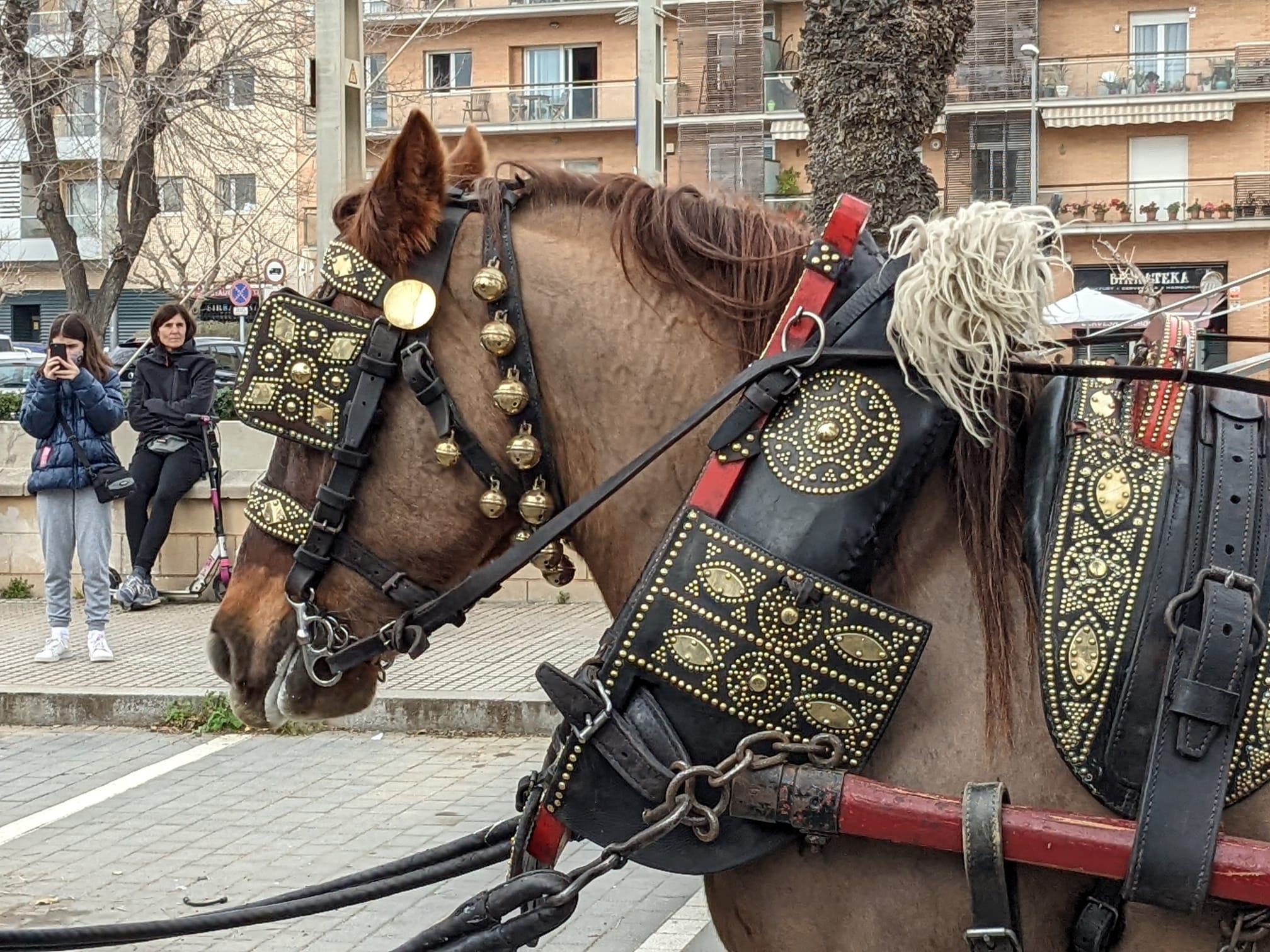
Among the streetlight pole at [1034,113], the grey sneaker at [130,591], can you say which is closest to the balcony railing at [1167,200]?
the streetlight pole at [1034,113]

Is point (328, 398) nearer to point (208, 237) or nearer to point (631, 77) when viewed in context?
point (208, 237)

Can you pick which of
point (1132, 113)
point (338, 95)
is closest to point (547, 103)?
point (1132, 113)

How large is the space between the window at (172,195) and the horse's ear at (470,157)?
60.0 ft

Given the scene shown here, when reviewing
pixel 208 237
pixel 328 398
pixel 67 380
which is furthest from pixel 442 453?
pixel 208 237

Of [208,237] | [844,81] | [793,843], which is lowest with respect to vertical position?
[793,843]

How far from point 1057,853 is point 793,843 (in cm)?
35

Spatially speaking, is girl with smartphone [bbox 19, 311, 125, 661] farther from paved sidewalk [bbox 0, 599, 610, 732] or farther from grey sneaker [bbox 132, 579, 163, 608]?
grey sneaker [bbox 132, 579, 163, 608]

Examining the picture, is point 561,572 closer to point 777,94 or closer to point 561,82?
point 777,94

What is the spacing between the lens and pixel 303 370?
2.25 metres

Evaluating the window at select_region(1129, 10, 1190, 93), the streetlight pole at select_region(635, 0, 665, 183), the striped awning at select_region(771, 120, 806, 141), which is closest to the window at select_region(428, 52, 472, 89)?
the striped awning at select_region(771, 120, 806, 141)

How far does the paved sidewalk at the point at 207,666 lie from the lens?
754 cm

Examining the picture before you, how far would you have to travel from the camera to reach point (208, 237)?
99.3 ft

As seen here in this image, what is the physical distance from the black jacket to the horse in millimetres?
8228

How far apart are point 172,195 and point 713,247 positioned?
2812 centimetres
